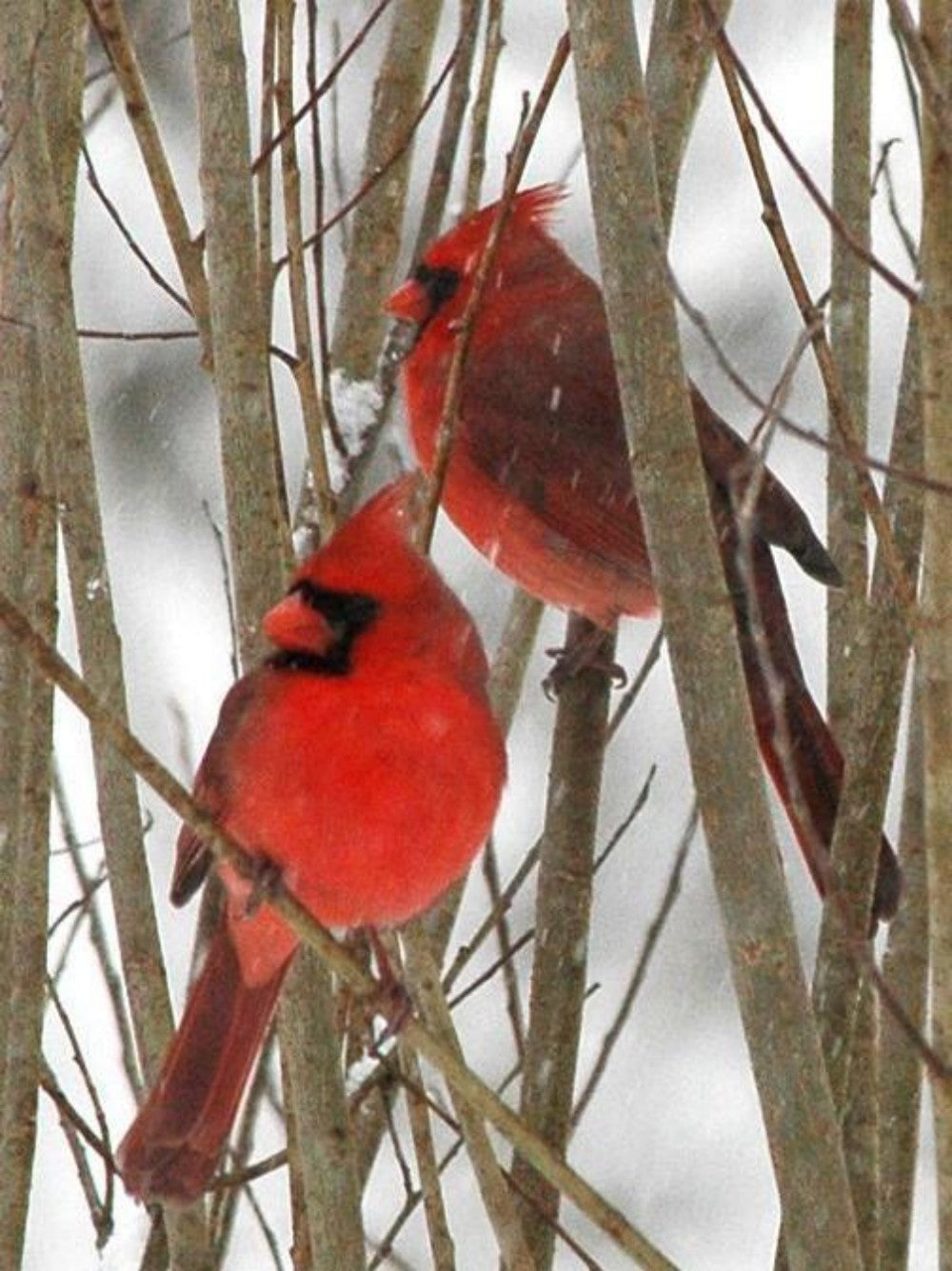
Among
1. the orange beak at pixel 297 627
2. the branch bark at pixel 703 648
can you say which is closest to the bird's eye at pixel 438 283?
the orange beak at pixel 297 627

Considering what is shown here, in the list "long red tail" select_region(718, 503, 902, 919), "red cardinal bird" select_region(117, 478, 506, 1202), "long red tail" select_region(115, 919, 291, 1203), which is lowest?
"long red tail" select_region(115, 919, 291, 1203)

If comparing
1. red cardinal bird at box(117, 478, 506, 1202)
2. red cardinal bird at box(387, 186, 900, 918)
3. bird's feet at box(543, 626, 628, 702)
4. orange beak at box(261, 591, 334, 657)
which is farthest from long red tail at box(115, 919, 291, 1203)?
red cardinal bird at box(387, 186, 900, 918)

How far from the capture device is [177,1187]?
209 centimetres

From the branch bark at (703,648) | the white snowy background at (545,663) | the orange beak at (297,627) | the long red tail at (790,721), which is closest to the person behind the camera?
the branch bark at (703,648)

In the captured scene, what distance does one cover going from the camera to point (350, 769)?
88.0 inches

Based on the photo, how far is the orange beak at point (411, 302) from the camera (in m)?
3.53

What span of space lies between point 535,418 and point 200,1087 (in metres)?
1.57

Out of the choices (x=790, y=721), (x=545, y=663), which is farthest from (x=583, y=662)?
(x=545, y=663)

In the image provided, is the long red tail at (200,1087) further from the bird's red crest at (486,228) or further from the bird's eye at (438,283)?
the bird's eye at (438,283)

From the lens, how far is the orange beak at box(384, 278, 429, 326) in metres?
3.53

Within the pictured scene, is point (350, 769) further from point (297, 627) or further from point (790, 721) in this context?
A: point (790, 721)

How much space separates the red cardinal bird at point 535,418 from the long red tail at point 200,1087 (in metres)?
1.00

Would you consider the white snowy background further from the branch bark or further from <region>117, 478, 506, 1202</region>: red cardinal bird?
the branch bark

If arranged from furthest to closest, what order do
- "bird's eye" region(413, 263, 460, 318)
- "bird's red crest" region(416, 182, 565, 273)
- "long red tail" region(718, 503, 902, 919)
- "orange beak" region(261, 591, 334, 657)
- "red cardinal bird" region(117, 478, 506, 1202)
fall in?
"bird's eye" region(413, 263, 460, 318) < "bird's red crest" region(416, 182, 565, 273) < "long red tail" region(718, 503, 902, 919) < "red cardinal bird" region(117, 478, 506, 1202) < "orange beak" region(261, 591, 334, 657)
